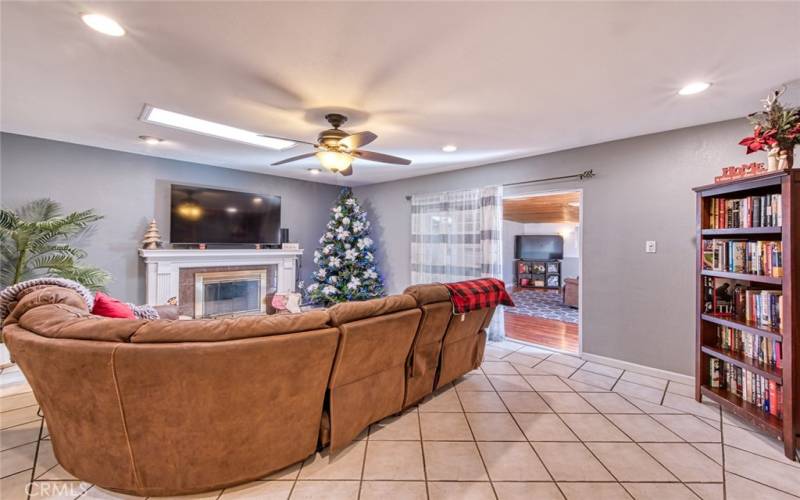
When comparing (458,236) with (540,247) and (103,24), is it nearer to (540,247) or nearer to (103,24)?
(103,24)

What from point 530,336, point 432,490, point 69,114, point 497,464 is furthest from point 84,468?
point 530,336

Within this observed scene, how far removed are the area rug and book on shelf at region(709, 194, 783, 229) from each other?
10.5 feet

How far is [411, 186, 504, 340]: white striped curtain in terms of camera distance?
4.45 m

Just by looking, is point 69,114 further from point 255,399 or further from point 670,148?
point 670,148

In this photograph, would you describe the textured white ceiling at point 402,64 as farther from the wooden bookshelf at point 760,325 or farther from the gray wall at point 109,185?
the wooden bookshelf at point 760,325

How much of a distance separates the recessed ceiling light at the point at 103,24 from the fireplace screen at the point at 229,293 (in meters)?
3.49

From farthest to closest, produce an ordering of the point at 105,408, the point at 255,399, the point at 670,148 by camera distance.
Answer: the point at 670,148 < the point at 255,399 < the point at 105,408

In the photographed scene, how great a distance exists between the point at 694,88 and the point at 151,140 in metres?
4.96

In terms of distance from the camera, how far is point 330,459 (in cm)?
195

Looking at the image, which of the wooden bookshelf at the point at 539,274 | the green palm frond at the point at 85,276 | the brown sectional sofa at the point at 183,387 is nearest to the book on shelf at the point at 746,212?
the brown sectional sofa at the point at 183,387

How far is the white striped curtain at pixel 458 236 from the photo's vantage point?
4.45 meters

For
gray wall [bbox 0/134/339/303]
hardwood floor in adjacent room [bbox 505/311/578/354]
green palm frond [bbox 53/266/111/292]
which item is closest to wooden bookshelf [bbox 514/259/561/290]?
hardwood floor in adjacent room [bbox 505/311/578/354]

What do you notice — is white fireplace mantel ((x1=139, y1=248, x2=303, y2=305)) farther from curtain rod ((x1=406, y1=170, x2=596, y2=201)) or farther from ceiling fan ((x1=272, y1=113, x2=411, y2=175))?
curtain rod ((x1=406, y1=170, x2=596, y2=201))

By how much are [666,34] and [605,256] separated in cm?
233
